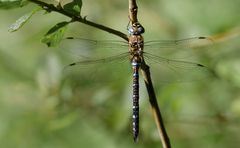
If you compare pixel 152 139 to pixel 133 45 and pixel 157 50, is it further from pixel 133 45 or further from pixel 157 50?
pixel 133 45

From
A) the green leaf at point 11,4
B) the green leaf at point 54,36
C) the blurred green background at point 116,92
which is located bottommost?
the blurred green background at point 116,92

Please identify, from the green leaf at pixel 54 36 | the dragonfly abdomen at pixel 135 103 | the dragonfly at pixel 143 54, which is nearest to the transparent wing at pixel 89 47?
the dragonfly at pixel 143 54

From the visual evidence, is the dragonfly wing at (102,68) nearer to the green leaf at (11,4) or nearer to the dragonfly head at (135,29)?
the dragonfly head at (135,29)

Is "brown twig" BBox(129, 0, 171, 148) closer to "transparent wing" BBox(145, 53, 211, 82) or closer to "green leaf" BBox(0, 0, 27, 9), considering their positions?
"green leaf" BBox(0, 0, 27, 9)

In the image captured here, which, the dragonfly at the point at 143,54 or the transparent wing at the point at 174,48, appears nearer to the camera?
the dragonfly at the point at 143,54

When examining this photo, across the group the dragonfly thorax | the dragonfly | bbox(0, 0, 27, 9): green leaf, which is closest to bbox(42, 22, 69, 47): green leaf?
bbox(0, 0, 27, 9): green leaf

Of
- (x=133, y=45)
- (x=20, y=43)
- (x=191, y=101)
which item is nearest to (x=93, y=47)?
(x=133, y=45)
